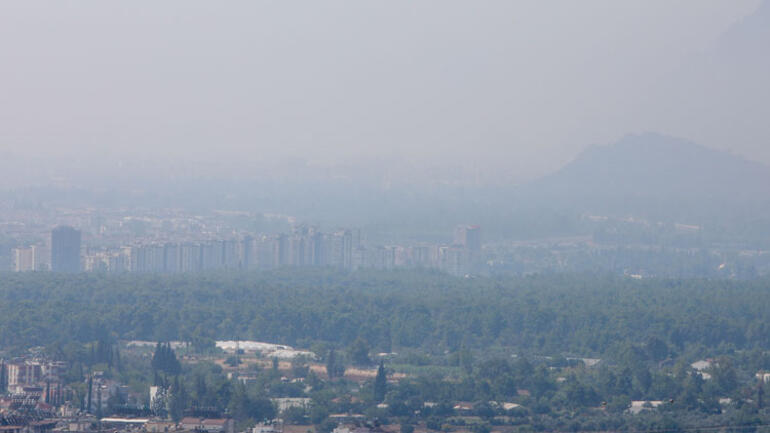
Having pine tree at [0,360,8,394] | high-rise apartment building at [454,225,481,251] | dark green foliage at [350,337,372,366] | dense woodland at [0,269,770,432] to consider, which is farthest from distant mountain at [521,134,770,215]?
pine tree at [0,360,8,394]

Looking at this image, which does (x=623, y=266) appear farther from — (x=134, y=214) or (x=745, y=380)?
(x=745, y=380)

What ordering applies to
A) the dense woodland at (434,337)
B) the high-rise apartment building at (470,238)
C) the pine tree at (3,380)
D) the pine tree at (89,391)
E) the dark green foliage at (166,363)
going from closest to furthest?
1. the pine tree at (89,391)
2. the dense woodland at (434,337)
3. the pine tree at (3,380)
4. the dark green foliage at (166,363)
5. the high-rise apartment building at (470,238)

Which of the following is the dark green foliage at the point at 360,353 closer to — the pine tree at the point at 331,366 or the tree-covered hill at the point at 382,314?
the pine tree at the point at 331,366

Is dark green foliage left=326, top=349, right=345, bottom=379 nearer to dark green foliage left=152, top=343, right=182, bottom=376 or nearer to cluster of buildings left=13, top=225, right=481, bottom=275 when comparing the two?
dark green foliage left=152, top=343, right=182, bottom=376

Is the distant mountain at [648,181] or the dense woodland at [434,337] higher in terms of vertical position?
the distant mountain at [648,181]

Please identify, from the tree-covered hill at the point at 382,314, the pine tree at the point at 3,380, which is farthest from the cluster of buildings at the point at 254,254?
the pine tree at the point at 3,380

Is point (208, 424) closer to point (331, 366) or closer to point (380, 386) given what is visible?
point (380, 386)
